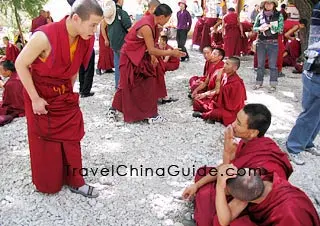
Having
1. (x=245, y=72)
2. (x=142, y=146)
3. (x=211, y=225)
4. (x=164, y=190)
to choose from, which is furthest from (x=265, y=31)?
(x=211, y=225)

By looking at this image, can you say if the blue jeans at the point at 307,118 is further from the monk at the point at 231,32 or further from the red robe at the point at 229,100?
the monk at the point at 231,32

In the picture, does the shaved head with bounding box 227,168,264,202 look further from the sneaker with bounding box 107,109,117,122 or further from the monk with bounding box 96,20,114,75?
the monk with bounding box 96,20,114,75

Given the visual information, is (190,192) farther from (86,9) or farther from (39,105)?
(86,9)

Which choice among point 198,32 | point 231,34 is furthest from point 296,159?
point 198,32

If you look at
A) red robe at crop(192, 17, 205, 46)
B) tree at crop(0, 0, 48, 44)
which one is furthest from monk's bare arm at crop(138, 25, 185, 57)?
red robe at crop(192, 17, 205, 46)

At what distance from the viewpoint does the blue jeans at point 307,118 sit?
A: 3.21 metres

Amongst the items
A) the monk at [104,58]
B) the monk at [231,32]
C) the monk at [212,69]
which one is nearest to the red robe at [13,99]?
the monk at [212,69]

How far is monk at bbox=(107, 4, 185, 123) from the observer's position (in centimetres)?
393

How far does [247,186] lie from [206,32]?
25.8 ft

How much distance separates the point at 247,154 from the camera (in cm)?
221

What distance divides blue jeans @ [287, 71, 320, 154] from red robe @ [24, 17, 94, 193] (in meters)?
1.90

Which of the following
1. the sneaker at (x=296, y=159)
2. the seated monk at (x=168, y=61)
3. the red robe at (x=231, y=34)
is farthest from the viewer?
the red robe at (x=231, y=34)

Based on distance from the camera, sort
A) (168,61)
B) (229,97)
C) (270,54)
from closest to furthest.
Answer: (229,97) → (270,54) → (168,61)

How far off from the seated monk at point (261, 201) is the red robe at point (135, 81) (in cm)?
232
